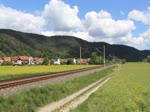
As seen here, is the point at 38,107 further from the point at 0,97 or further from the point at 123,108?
the point at 123,108

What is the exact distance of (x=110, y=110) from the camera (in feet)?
73.9

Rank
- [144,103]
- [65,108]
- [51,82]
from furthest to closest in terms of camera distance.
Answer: [51,82] < [65,108] < [144,103]

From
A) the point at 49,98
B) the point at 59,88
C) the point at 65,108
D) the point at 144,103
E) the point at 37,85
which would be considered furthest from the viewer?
the point at 59,88

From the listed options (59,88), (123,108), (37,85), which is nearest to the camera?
(123,108)

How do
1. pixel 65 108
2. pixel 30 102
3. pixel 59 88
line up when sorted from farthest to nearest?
pixel 59 88
pixel 65 108
pixel 30 102

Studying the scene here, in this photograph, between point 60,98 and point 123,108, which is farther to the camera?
point 60,98

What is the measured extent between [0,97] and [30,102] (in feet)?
12.2

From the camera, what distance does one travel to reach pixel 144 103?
79.8 feet

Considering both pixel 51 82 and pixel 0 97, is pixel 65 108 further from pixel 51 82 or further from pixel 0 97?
pixel 51 82

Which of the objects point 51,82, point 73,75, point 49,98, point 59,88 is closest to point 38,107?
point 49,98

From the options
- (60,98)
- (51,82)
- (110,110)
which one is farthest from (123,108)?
(51,82)

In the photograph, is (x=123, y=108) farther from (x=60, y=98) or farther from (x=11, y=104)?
(x=60, y=98)

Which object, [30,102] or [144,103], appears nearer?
[144,103]

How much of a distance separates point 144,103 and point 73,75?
119 feet
